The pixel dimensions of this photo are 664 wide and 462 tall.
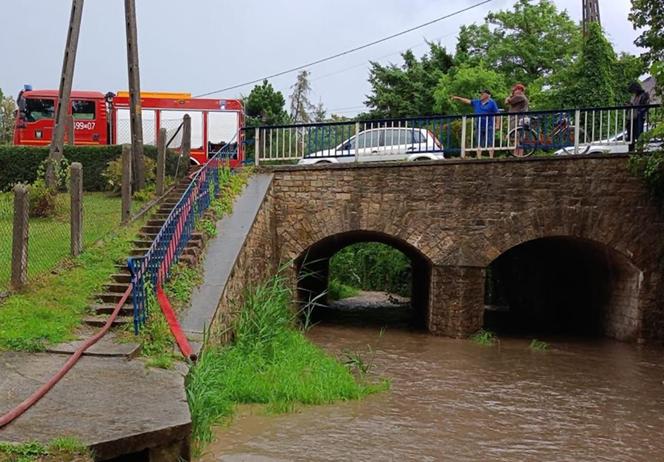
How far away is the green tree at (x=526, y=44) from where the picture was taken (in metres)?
31.5

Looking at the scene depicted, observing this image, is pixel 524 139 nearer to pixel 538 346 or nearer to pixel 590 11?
pixel 538 346

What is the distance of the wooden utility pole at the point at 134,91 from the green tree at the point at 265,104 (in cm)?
1741

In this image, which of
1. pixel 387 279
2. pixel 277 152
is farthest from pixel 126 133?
pixel 387 279

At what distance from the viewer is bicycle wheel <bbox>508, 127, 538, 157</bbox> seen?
1283 centimetres

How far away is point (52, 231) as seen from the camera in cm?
1191

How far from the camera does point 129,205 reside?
1185 centimetres

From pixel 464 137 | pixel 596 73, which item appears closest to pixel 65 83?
pixel 464 137

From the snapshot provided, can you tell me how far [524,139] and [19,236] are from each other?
8.66 meters

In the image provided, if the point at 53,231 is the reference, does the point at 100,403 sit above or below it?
below

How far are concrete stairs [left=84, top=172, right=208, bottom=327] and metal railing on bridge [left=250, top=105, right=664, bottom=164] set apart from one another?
2.63 metres

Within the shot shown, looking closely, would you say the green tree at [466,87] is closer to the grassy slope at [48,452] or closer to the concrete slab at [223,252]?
the concrete slab at [223,252]

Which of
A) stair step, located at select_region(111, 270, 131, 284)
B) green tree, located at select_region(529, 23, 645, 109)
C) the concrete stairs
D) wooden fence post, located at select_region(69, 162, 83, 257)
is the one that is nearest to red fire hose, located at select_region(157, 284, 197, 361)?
the concrete stairs

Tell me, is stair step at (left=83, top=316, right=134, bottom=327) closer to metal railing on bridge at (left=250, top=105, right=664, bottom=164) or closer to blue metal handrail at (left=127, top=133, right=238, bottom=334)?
blue metal handrail at (left=127, top=133, right=238, bottom=334)

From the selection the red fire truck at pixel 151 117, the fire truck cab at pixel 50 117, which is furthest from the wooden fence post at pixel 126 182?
the fire truck cab at pixel 50 117
